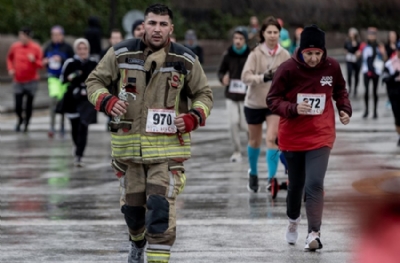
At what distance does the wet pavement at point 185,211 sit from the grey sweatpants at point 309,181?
242mm

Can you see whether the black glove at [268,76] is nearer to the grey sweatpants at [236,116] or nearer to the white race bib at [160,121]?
the grey sweatpants at [236,116]

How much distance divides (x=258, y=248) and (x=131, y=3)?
3323 centimetres

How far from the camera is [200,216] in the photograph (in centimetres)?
955

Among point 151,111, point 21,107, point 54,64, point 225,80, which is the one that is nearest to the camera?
point 151,111

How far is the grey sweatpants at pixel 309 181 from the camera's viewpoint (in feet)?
25.7

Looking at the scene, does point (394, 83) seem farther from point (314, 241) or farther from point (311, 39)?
point (314, 241)

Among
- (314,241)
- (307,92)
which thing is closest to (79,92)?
(307,92)

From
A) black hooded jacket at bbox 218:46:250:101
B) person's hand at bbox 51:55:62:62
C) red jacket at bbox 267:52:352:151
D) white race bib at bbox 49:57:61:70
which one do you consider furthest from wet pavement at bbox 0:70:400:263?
person's hand at bbox 51:55:62:62

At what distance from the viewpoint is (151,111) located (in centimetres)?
650

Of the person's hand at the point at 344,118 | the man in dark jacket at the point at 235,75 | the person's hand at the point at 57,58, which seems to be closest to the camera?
the person's hand at the point at 344,118

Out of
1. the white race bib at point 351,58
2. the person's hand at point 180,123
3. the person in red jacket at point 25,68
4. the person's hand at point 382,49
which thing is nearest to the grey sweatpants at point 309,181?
the person's hand at point 180,123

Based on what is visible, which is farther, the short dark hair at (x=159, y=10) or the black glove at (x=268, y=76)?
the black glove at (x=268, y=76)

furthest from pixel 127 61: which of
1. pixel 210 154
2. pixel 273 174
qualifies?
pixel 210 154

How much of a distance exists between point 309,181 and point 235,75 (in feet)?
19.8
